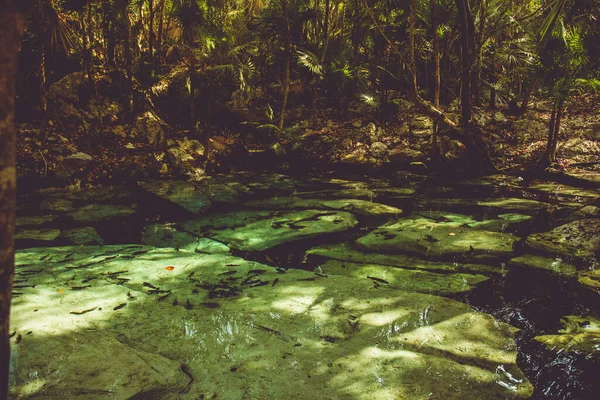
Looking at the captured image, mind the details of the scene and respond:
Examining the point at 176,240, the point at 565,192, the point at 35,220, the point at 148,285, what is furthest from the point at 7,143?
the point at 565,192

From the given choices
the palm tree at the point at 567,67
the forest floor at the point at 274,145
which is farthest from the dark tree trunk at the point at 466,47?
the forest floor at the point at 274,145

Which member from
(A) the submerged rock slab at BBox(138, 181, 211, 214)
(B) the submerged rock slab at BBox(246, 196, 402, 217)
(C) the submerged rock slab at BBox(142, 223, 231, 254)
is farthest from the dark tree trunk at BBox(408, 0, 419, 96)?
(C) the submerged rock slab at BBox(142, 223, 231, 254)

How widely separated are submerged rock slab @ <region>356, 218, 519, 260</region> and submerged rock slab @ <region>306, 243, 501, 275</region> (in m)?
0.17

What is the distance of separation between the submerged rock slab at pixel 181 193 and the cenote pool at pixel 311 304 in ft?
2.69

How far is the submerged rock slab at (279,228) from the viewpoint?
16.8 ft

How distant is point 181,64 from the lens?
48.3ft

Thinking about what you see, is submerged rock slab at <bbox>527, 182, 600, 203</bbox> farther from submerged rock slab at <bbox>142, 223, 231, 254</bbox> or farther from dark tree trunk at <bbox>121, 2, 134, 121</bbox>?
dark tree trunk at <bbox>121, 2, 134, 121</bbox>

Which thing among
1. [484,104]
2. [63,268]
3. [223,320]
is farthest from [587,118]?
[63,268]

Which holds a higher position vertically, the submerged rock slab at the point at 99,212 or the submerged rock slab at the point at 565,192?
the submerged rock slab at the point at 565,192

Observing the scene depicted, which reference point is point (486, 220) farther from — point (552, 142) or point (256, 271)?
point (552, 142)

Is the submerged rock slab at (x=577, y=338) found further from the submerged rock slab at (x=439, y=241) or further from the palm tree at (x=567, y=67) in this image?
the palm tree at (x=567, y=67)

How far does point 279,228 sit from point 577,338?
3.79 m

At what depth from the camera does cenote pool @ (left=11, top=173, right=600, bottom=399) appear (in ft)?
7.14

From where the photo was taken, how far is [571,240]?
4664mm
